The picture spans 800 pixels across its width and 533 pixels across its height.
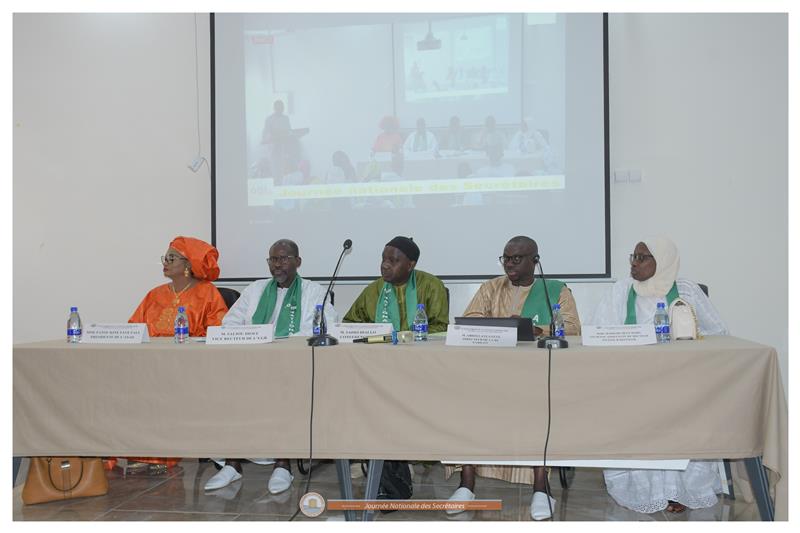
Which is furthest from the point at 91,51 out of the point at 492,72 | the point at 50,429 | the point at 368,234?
the point at 50,429

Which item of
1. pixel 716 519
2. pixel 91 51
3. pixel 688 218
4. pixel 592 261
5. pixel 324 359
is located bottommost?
pixel 716 519

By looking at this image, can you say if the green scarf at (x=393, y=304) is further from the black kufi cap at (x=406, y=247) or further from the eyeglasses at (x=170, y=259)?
the eyeglasses at (x=170, y=259)

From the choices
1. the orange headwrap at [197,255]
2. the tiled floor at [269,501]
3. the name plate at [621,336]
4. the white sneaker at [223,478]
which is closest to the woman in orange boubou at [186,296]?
the orange headwrap at [197,255]

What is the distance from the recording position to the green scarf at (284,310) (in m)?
4.00

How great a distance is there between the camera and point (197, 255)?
4.15m

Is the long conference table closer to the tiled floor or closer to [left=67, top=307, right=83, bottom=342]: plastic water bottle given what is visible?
[left=67, top=307, right=83, bottom=342]: plastic water bottle

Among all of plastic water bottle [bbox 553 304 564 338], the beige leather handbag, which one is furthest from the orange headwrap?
the beige leather handbag

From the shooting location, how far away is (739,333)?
449cm

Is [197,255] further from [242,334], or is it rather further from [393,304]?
[242,334]

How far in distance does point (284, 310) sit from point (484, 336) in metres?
1.74

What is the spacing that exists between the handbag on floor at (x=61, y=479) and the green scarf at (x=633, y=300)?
2.93 metres

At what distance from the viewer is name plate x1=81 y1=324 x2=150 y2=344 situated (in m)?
3.01

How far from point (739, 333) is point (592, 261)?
1.15 metres

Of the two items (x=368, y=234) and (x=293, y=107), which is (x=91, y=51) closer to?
(x=293, y=107)
